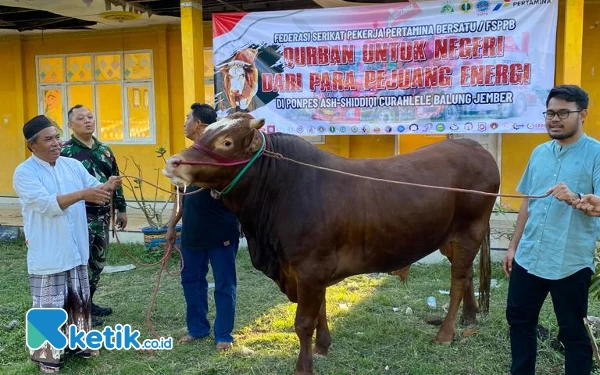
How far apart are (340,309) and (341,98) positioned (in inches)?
115

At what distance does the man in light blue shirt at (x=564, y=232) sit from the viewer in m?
2.66

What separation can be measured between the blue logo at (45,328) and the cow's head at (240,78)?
4.06 m

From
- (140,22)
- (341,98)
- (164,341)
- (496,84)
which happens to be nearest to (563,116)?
(164,341)

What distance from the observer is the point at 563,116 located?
2658 millimetres

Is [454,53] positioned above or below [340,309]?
above

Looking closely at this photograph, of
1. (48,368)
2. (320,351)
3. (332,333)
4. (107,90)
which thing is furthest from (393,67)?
(107,90)

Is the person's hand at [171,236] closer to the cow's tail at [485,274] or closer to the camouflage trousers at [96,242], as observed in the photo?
the camouflage trousers at [96,242]

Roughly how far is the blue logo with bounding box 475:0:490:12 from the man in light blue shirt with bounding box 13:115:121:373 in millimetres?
4527

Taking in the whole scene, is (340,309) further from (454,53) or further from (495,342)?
(454,53)

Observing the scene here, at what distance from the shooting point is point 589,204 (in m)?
2.44

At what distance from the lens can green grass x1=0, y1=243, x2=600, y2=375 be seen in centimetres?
361

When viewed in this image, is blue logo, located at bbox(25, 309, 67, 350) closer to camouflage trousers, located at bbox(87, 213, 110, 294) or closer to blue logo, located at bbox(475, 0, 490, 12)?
camouflage trousers, located at bbox(87, 213, 110, 294)

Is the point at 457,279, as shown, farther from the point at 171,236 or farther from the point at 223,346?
the point at 171,236

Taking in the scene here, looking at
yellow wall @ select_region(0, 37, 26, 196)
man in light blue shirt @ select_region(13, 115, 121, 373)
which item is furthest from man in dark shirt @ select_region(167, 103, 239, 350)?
yellow wall @ select_region(0, 37, 26, 196)
